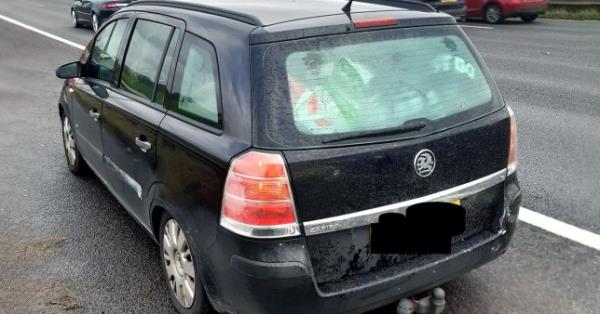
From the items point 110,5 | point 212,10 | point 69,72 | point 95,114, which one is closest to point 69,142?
point 69,72

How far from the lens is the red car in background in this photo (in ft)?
59.4

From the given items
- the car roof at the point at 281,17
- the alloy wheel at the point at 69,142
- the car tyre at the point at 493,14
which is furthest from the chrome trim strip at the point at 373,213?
the car tyre at the point at 493,14

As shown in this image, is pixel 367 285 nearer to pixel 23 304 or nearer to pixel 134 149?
pixel 134 149

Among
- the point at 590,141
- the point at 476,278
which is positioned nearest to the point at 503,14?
the point at 590,141

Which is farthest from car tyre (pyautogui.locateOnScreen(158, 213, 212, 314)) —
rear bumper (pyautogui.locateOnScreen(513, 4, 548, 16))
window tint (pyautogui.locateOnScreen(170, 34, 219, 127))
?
rear bumper (pyautogui.locateOnScreen(513, 4, 548, 16))

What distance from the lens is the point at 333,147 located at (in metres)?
2.63

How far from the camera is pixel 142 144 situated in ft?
11.3

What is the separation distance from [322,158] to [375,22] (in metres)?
0.78

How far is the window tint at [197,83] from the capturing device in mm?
2918

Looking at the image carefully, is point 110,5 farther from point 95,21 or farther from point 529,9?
point 529,9

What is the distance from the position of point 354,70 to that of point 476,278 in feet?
5.23

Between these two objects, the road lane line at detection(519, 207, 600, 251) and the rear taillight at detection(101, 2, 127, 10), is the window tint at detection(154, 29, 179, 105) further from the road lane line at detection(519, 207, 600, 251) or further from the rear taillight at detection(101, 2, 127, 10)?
the rear taillight at detection(101, 2, 127, 10)

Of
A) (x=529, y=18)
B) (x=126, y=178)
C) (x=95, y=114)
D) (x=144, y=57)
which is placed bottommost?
(x=529, y=18)

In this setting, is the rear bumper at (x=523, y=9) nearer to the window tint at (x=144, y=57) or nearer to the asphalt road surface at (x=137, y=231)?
the asphalt road surface at (x=137, y=231)
